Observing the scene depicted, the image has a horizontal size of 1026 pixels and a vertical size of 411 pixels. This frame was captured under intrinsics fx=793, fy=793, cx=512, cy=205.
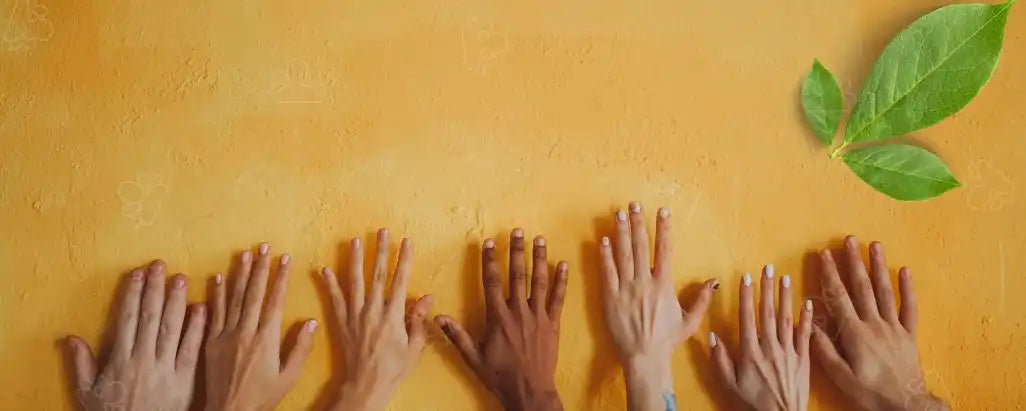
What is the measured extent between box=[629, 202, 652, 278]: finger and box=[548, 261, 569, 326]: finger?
112 millimetres

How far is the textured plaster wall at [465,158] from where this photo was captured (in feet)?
3.95

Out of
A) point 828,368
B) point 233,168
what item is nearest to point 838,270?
point 828,368

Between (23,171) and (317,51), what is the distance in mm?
475

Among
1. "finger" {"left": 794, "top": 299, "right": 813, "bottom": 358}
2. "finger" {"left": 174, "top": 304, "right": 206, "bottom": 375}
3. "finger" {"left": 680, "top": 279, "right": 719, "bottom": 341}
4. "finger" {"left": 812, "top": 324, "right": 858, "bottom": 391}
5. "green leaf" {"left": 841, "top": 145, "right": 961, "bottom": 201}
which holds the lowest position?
"finger" {"left": 812, "top": 324, "right": 858, "bottom": 391}

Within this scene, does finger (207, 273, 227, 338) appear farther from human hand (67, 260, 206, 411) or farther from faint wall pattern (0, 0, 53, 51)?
faint wall pattern (0, 0, 53, 51)

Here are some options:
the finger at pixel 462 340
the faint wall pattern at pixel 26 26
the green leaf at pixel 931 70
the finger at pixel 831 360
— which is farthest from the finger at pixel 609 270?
the faint wall pattern at pixel 26 26

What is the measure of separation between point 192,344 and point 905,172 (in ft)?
3.71

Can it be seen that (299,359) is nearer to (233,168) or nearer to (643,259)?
(233,168)

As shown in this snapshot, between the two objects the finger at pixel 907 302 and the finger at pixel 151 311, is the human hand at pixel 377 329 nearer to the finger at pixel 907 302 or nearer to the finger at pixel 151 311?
the finger at pixel 151 311

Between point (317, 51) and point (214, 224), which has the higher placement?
point (317, 51)

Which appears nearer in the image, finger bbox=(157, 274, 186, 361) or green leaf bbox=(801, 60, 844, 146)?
finger bbox=(157, 274, 186, 361)

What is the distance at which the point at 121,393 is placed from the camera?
45.1 inches

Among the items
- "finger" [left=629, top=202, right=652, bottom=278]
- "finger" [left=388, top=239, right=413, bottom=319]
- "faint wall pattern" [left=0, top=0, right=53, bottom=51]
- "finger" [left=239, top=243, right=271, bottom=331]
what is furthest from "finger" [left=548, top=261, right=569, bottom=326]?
"faint wall pattern" [left=0, top=0, right=53, bottom=51]

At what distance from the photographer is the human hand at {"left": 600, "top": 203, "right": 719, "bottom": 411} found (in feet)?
3.92
